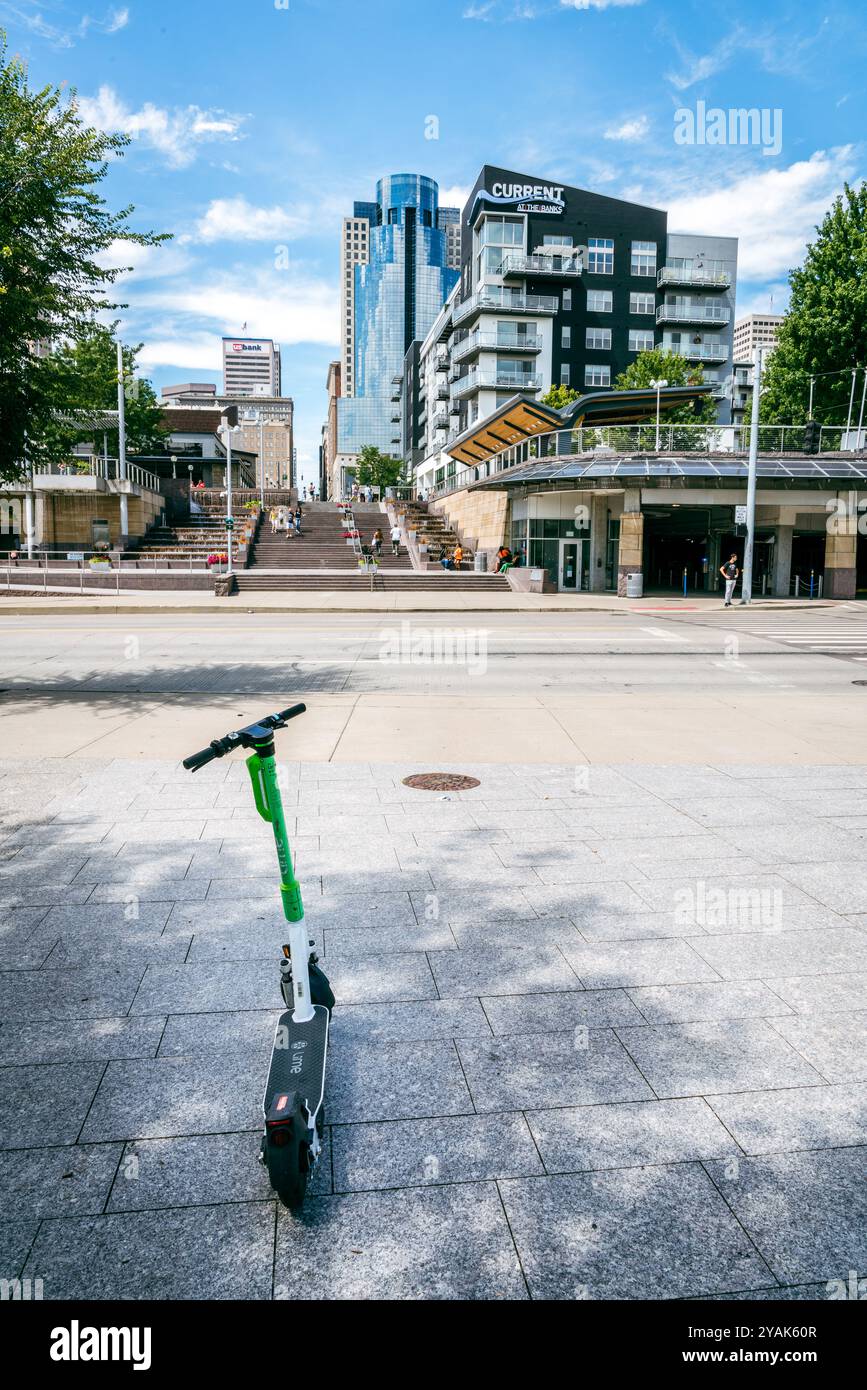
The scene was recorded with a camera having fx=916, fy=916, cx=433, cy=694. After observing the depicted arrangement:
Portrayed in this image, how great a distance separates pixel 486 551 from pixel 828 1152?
44.0 m

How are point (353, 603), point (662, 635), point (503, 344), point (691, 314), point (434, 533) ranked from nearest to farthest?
point (662, 635) → point (353, 603) → point (434, 533) → point (503, 344) → point (691, 314)

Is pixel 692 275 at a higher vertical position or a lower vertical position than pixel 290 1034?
higher

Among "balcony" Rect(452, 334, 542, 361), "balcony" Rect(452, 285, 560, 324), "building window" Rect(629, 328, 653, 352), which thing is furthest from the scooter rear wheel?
"building window" Rect(629, 328, 653, 352)

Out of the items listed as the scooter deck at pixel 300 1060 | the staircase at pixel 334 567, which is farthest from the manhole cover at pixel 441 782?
the staircase at pixel 334 567

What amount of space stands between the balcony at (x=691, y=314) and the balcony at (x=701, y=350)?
195 centimetres

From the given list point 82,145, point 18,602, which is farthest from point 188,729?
point 18,602

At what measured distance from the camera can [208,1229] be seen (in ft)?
9.67

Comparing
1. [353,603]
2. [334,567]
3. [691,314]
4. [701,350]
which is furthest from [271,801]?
[691,314]

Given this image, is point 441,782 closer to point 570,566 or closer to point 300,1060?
point 300,1060

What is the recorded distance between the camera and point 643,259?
8244cm

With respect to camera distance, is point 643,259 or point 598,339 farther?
point 643,259

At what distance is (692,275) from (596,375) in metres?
13.3

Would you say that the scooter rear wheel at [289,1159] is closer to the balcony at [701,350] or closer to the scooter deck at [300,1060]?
the scooter deck at [300,1060]

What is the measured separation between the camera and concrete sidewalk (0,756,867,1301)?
2867mm
